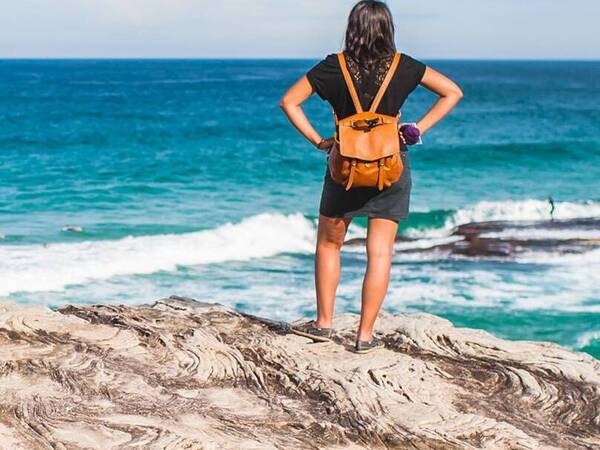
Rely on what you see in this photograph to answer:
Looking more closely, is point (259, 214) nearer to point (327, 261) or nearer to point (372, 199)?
point (327, 261)

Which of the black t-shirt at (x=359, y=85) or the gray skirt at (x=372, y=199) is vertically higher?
the black t-shirt at (x=359, y=85)

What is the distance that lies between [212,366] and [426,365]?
4.02ft

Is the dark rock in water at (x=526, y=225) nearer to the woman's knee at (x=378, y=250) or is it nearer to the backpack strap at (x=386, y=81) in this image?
the woman's knee at (x=378, y=250)

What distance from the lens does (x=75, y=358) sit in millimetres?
5215

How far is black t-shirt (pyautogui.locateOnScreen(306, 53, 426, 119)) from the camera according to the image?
5.04 metres

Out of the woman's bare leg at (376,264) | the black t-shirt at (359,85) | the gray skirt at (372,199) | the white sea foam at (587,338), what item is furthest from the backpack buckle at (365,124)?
the white sea foam at (587,338)

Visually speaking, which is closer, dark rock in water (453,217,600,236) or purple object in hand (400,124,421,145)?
purple object in hand (400,124,421,145)

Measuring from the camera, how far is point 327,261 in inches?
222

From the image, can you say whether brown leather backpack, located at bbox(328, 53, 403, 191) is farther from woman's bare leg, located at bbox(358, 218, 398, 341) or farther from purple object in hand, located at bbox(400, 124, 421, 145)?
woman's bare leg, located at bbox(358, 218, 398, 341)

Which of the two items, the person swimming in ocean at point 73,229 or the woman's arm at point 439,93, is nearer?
the woman's arm at point 439,93

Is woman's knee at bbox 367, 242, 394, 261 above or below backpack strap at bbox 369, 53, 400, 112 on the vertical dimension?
below

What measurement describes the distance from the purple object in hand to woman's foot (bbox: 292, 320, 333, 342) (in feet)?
4.43

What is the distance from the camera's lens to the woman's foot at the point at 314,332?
A: 5.69 m

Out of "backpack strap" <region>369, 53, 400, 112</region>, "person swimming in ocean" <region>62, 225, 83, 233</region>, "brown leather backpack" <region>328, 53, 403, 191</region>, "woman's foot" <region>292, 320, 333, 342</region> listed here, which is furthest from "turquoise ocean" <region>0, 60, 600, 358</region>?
"backpack strap" <region>369, 53, 400, 112</region>
